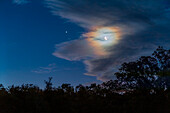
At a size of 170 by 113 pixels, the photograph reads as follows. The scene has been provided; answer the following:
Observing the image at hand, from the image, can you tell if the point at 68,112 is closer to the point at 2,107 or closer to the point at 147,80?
the point at 2,107

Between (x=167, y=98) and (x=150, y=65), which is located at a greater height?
(x=150, y=65)

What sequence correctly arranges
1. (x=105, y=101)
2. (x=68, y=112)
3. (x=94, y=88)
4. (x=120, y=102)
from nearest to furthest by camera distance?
(x=68, y=112), (x=105, y=101), (x=120, y=102), (x=94, y=88)

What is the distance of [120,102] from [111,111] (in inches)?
31.7

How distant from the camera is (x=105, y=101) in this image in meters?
6.69

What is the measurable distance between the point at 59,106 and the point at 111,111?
5.41 feet

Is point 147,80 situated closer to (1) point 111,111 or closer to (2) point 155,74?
(2) point 155,74

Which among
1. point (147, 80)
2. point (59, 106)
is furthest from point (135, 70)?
point (59, 106)

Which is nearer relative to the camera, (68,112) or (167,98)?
(68,112)

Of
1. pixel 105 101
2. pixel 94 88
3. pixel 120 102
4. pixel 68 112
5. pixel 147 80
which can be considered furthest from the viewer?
pixel 147 80

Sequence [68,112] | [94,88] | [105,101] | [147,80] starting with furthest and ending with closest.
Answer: [147,80] < [94,88] < [105,101] < [68,112]

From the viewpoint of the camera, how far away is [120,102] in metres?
7.13

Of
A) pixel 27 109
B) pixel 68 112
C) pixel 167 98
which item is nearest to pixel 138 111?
pixel 167 98

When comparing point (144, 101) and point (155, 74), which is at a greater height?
point (155, 74)

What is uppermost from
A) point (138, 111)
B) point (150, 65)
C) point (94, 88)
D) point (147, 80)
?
point (150, 65)
